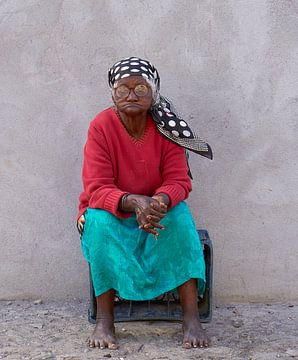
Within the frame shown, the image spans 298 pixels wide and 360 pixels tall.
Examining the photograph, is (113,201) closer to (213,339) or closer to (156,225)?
(156,225)

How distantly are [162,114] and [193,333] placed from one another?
115 cm

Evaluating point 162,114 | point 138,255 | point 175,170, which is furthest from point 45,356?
point 162,114

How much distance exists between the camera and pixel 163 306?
4.22 m

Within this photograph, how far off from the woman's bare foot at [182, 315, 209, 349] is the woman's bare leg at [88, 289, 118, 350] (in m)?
0.36

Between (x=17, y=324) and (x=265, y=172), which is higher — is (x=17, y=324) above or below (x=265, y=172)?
below

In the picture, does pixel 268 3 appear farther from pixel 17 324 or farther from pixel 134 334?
pixel 17 324

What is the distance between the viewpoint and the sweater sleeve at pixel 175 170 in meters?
3.94

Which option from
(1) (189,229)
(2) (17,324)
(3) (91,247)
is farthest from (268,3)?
(2) (17,324)

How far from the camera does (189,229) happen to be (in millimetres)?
3840

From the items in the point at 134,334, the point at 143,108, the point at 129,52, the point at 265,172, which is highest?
the point at 129,52

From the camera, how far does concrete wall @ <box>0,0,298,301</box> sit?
14.2 ft

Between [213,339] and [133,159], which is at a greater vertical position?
[133,159]

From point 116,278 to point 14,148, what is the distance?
110 cm

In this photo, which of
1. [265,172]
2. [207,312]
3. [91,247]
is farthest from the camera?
[265,172]
